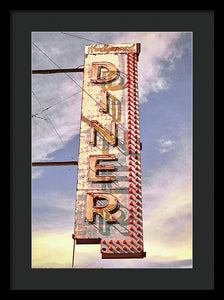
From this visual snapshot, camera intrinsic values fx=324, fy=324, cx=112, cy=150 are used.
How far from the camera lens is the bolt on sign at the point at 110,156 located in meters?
12.0

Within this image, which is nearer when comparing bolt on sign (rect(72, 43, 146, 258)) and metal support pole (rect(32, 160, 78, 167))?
bolt on sign (rect(72, 43, 146, 258))

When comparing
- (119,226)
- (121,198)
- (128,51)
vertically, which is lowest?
(119,226)

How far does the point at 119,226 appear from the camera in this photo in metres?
12.2

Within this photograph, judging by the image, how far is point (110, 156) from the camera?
1353 cm

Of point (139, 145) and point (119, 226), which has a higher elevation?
point (139, 145)

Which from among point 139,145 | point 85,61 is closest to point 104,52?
point 85,61

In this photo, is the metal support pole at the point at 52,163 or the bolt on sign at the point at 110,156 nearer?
the bolt on sign at the point at 110,156

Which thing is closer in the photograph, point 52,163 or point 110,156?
point 52,163

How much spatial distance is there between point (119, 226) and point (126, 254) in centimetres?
105

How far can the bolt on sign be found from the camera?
39.4 feet

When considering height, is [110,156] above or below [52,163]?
above
